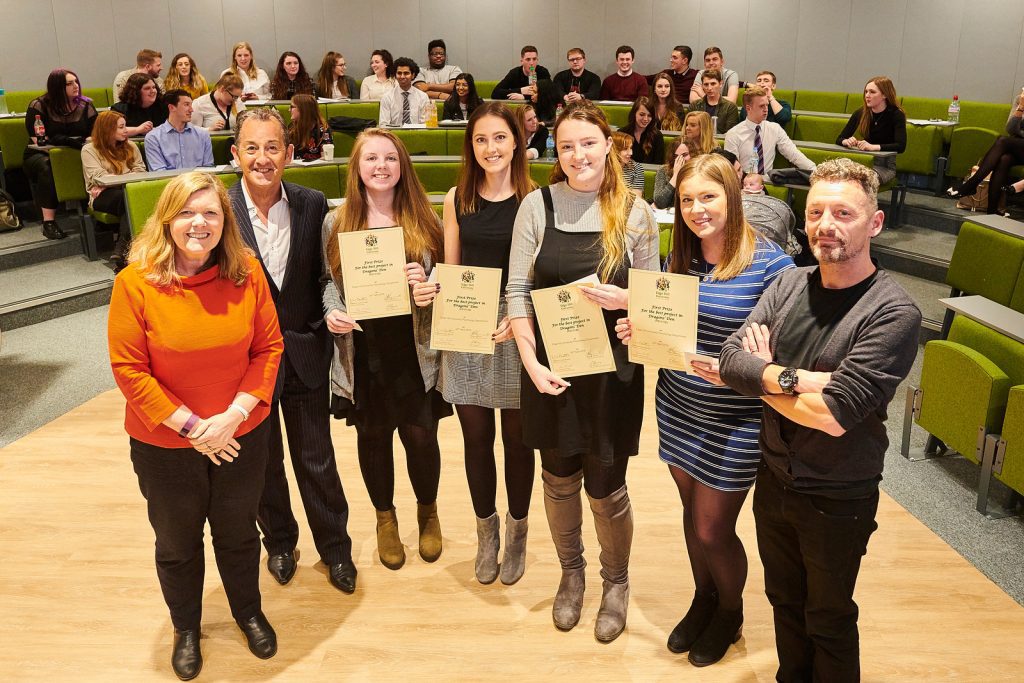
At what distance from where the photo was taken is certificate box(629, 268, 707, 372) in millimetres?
2186

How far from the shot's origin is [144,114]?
754 cm

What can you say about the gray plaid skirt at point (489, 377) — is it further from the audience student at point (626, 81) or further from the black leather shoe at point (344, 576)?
the audience student at point (626, 81)

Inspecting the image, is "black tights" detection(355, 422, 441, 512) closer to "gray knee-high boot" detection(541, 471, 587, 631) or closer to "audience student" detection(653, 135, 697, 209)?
"gray knee-high boot" detection(541, 471, 587, 631)

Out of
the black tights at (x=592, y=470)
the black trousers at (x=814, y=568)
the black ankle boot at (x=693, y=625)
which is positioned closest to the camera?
the black trousers at (x=814, y=568)

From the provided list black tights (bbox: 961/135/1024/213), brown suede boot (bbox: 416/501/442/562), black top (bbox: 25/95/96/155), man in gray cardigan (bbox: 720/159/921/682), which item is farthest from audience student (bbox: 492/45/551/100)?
man in gray cardigan (bbox: 720/159/921/682)

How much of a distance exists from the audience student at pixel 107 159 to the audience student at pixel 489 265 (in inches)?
179

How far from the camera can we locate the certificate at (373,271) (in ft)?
8.41

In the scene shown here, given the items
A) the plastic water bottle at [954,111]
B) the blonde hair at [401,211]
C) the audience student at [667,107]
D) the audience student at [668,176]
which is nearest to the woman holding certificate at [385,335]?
the blonde hair at [401,211]

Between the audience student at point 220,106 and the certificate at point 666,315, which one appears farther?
the audience student at point 220,106

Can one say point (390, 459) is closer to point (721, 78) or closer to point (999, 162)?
point (999, 162)

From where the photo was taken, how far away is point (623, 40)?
11531 mm

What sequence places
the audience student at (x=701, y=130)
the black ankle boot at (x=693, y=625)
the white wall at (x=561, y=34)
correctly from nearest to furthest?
the black ankle boot at (x=693, y=625) < the audience student at (x=701, y=130) < the white wall at (x=561, y=34)

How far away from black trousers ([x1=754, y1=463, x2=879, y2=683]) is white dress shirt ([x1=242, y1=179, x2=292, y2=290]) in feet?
4.93

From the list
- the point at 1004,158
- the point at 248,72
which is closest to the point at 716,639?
the point at 1004,158
